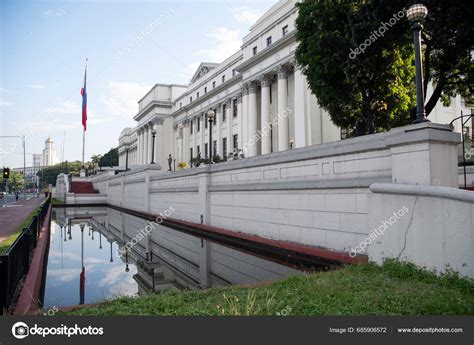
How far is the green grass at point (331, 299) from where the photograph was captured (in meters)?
4.79

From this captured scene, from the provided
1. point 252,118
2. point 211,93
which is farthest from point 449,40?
point 211,93

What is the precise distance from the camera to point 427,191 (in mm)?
6914

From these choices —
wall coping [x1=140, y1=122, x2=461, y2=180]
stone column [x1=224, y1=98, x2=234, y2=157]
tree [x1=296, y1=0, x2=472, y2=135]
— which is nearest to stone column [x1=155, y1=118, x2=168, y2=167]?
stone column [x1=224, y1=98, x2=234, y2=157]

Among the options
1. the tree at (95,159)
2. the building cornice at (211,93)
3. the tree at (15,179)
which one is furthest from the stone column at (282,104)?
the tree at (95,159)

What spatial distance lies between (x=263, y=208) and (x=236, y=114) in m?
34.8

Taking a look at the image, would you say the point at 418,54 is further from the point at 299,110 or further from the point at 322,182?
the point at 299,110

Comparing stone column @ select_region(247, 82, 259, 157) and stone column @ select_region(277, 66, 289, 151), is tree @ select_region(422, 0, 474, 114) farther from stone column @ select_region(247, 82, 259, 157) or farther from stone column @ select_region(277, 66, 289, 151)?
stone column @ select_region(247, 82, 259, 157)

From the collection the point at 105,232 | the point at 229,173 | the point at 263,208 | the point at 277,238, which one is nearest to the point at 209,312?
the point at 277,238

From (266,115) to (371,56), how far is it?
66.8ft

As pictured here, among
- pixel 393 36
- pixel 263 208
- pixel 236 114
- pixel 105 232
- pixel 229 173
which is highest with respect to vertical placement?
pixel 236 114

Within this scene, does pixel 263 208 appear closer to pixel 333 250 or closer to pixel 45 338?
pixel 333 250

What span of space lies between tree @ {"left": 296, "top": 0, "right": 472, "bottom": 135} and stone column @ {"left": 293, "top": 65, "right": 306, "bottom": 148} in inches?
397

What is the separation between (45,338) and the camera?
414cm

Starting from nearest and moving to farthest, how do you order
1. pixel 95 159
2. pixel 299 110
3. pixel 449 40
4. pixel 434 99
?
pixel 449 40
pixel 434 99
pixel 299 110
pixel 95 159
